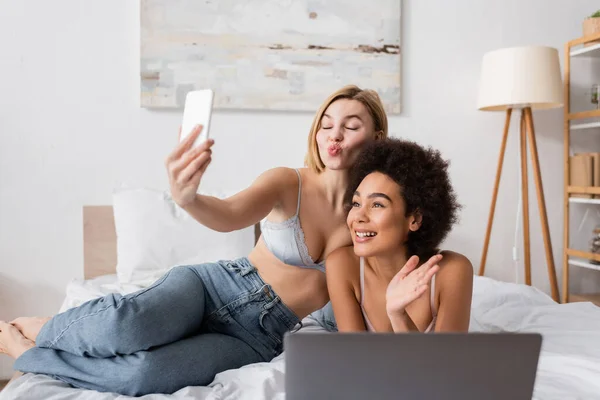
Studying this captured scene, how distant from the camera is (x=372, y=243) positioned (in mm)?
1379

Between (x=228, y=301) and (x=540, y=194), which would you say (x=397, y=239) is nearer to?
(x=228, y=301)

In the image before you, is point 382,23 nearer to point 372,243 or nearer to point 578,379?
point 372,243

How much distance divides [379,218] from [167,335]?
0.57m

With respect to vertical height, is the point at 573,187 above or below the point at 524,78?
below

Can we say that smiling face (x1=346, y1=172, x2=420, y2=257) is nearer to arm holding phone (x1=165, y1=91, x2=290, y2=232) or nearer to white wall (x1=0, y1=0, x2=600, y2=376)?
arm holding phone (x1=165, y1=91, x2=290, y2=232)

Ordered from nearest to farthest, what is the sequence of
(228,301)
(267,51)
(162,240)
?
(228,301)
(162,240)
(267,51)

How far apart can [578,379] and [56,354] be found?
118cm

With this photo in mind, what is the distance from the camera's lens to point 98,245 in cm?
279

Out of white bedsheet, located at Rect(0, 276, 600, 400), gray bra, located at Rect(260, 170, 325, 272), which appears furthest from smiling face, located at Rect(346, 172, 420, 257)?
white bedsheet, located at Rect(0, 276, 600, 400)

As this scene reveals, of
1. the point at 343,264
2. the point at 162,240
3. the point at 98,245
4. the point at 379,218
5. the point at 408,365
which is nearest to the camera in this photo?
the point at 408,365

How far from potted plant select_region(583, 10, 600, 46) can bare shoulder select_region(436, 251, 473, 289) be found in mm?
2196

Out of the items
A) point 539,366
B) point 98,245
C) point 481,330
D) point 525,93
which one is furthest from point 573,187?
point 98,245

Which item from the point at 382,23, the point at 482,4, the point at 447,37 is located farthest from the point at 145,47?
the point at 482,4

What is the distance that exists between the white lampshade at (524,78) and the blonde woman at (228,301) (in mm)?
1461
